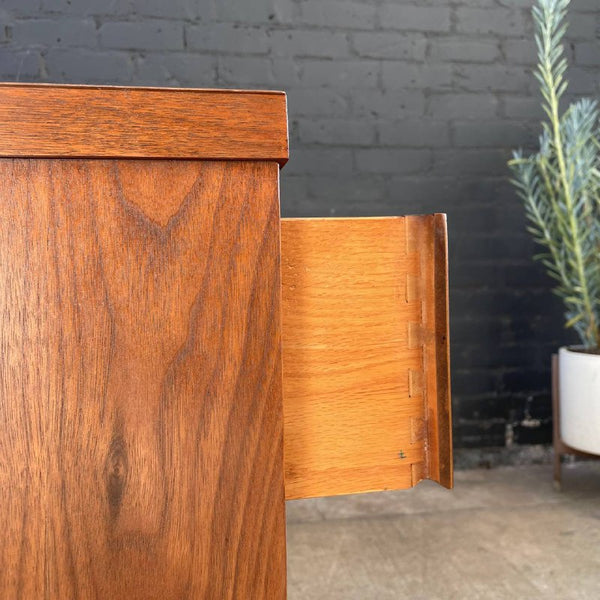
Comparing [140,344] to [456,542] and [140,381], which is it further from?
[456,542]

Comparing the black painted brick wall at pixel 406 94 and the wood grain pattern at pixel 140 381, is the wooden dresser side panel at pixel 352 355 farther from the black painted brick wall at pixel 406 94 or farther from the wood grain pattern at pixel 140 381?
the black painted brick wall at pixel 406 94

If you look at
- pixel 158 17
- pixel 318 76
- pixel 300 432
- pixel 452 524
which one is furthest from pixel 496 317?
pixel 300 432

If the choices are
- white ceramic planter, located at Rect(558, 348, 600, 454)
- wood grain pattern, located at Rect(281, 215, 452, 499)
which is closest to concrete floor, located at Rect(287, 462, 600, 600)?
white ceramic planter, located at Rect(558, 348, 600, 454)

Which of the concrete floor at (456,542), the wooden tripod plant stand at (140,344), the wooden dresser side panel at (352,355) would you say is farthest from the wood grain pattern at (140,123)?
the concrete floor at (456,542)

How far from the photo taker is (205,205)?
0.46 m

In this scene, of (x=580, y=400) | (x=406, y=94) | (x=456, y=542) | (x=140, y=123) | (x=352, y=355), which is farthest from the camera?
(x=406, y=94)

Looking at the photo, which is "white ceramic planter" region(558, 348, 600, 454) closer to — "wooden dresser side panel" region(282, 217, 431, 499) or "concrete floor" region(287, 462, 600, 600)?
"concrete floor" region(287, 462, 600, 600)

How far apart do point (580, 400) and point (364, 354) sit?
157 cm

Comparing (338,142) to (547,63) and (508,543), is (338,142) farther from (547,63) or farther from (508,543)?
(508,543)

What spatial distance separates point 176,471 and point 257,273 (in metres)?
0.15

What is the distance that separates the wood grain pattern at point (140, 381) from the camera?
1.42 feet

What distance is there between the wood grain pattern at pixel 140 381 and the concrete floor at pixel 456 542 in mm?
1074

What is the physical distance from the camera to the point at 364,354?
0.56 metres

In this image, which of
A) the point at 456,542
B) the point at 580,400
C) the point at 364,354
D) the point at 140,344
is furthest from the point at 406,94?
the point at 140,344
